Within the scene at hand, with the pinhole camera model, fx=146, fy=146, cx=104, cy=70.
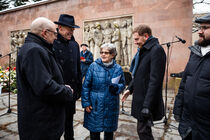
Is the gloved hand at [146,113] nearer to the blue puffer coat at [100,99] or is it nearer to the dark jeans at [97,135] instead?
the blue puffer coat at [100,99]

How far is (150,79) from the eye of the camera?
1835mm

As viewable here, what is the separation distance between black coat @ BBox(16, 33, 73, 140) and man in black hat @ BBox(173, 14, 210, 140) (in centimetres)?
135

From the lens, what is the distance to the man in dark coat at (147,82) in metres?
1.80

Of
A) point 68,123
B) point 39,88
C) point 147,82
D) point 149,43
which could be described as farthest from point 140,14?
point 39,88

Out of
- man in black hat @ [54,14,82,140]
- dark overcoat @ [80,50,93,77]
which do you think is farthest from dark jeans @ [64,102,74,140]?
dark overcoat @ [80,50,93,77]

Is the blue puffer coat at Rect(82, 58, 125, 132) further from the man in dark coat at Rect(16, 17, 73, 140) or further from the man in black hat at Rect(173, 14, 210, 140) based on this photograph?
the man in black hat at Rect(173, 14, 210, 140)

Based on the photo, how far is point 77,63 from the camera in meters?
2.57

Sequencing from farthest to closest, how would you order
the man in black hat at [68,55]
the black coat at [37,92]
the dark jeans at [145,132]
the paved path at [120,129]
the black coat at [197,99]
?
the paved path at [120,129] < the man in black hat at [68,55] < the dark jeans at [145,132] < the black coat at [197,99] < the black coat at [37,92]

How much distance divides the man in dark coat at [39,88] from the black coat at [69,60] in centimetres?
72

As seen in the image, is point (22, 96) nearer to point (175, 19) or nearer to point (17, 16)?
point (175, 19)

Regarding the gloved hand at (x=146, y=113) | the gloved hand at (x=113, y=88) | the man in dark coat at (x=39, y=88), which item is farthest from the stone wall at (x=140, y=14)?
the man in dark coat at (x=39, y=88)

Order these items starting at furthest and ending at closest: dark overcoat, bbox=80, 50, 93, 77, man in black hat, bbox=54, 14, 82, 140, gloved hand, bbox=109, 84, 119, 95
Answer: dark overcoat, bbox=80, 50, 93, 77 → man in black hat, bbox=54, 14, 82, 140 → gloved hand, bbox=109, 84, 119, 95

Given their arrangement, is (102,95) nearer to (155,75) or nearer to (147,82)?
(147,82)

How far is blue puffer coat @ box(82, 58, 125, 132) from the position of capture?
6.80 feet
